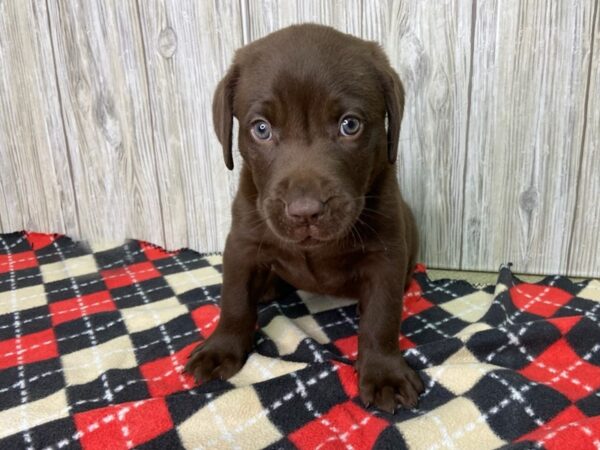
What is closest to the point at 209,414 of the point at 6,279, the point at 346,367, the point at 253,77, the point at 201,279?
the point at 346,367

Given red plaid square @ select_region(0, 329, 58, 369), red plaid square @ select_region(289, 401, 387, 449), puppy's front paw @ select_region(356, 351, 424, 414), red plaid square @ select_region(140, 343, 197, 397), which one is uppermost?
puppy's front paw @ select_region(356, 351, 424, 414)

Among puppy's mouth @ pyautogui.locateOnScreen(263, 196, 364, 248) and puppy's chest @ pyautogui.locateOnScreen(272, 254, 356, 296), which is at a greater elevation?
puppy's mouth @ pyautogui.locateOnScreen(263, 196, 364, 248)

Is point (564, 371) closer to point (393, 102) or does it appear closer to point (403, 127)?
point (393, 102)

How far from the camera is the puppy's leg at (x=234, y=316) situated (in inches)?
78.2

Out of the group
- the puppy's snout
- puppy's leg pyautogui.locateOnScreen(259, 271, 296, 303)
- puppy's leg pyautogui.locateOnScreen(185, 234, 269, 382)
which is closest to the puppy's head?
the puppy's snout

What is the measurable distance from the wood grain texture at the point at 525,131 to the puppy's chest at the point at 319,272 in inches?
41.8

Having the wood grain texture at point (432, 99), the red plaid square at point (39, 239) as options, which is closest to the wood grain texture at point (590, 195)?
the wood grain texture at point (432, 99)

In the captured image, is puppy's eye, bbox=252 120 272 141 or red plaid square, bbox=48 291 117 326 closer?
puppy's eye, bbox=252 120 272 141

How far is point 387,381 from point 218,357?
2.10 ft

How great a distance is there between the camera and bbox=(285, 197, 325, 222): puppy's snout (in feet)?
5.06

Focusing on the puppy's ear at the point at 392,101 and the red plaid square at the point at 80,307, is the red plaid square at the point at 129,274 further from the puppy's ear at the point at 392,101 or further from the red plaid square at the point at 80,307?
the puppy's ear at the point at 392,101

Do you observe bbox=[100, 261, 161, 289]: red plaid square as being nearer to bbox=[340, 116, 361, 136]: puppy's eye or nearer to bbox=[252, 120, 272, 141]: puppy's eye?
bbox=[252, 120, 272, 141]: puppy's eye

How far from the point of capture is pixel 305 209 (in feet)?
5.05

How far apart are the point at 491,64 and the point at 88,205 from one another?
2.53m
